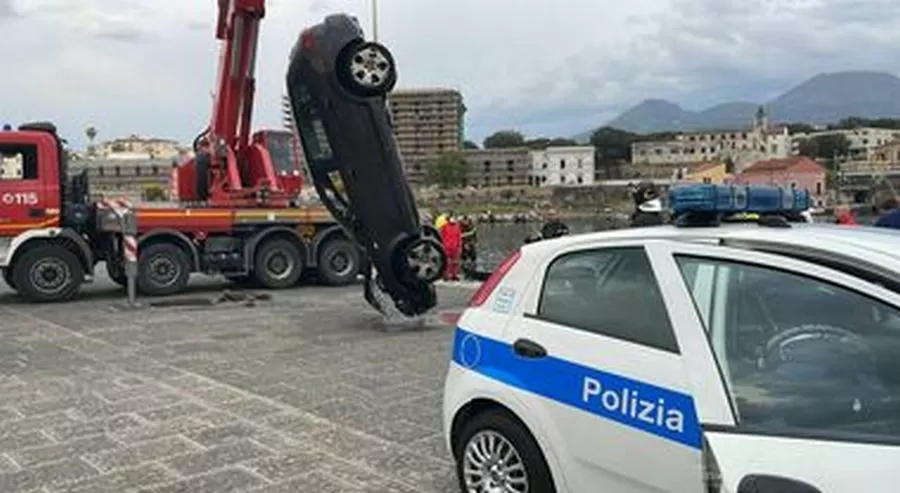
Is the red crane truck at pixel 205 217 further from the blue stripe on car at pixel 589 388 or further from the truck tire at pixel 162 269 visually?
the blue stripe on car at pixel 589 388

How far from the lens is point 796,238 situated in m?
3.55

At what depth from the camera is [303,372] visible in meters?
9.27

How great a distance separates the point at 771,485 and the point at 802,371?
0.47m

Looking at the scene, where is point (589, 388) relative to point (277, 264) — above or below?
above

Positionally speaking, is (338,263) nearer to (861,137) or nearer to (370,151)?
(370,151)

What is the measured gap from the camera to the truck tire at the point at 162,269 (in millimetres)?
16266

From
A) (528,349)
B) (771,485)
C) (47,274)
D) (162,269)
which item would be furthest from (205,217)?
(771,485)

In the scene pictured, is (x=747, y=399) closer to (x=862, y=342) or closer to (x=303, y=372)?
(x=862, y=342)

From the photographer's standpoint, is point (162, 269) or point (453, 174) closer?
point (162, 269)

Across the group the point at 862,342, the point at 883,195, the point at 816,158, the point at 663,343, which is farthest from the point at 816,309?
the point at 816,158

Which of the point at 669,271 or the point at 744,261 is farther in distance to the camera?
the point at 669,271

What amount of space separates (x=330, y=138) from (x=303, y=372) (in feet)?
12.1

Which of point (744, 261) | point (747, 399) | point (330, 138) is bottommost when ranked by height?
point (747, 399)

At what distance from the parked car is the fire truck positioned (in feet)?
8.37
